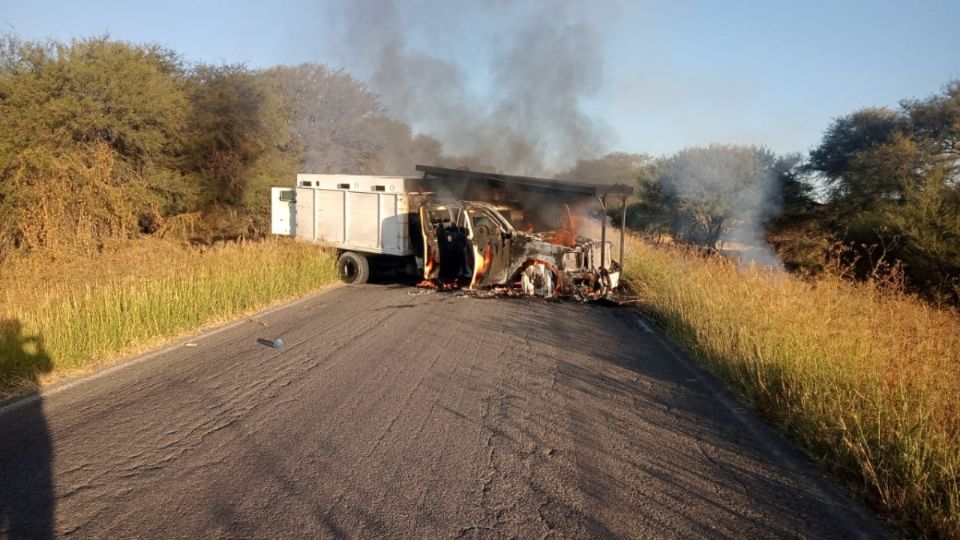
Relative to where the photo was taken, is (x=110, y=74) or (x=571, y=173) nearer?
(x=110, y=74)

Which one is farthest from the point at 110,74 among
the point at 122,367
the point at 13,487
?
the point at 13,487

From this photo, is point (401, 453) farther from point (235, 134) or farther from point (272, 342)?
point (235, 134)

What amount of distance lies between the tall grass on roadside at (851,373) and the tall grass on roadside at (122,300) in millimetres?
6412

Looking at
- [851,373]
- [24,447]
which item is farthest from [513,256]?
[24,447]

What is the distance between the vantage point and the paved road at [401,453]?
10.4 ft

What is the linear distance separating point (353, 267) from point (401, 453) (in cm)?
980

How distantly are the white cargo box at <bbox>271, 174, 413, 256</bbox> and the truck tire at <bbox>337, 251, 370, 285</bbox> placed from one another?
26cm

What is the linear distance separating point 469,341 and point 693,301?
11.2ft

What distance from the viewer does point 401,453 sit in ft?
13.1

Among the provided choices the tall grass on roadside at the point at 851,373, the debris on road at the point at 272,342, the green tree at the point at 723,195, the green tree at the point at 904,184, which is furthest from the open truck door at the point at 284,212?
the green tree at the point at 723,195

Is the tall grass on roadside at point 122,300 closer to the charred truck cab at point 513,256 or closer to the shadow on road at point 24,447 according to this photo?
the shadow on road at point 24,447

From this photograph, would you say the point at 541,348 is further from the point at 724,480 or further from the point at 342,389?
the point at 724,480

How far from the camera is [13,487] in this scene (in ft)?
11.3

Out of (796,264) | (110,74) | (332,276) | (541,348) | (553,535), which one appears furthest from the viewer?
(796,264)
